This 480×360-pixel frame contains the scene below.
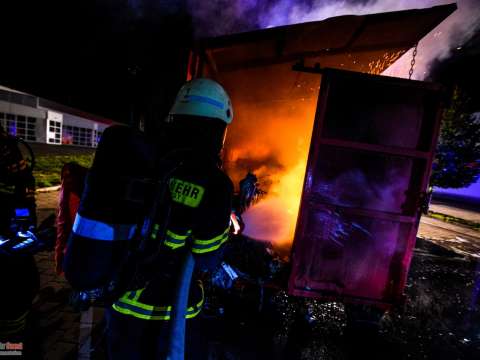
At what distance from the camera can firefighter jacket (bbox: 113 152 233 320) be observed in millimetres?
1464

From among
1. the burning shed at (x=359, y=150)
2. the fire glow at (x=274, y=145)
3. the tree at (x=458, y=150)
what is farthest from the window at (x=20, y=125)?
the tree at (x=458, y=150)

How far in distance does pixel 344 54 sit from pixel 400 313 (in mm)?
4745

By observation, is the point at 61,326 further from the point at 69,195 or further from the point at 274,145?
the point at 274,145

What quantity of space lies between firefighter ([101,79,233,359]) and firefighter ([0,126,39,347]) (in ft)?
Result: 4.28

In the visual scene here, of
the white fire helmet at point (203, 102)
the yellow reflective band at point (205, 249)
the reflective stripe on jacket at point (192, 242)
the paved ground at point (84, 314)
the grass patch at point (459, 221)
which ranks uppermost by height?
the white fire helmet at point (203, 102)

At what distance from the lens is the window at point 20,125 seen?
19797 millimetres

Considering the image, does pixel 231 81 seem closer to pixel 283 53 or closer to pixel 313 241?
pixel 283 53

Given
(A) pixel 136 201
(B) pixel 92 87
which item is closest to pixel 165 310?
(A) pixel 136 201

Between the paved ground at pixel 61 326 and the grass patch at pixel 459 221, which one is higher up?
the paved ground at pixel 61 326

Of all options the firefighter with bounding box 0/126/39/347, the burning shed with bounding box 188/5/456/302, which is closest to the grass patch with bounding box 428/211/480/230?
the burning shed with bounding box 188/5/456/302

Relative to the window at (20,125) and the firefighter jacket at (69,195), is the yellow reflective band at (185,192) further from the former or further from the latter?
the window at (20,125)

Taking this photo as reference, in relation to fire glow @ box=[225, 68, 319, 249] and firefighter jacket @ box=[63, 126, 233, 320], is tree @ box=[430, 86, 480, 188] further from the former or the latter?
firefighter jacket @ box=[63, 126, 233, 320]

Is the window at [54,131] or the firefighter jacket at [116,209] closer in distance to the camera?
the firefighter jacket at [116,209]

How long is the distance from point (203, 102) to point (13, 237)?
6.41 ft
